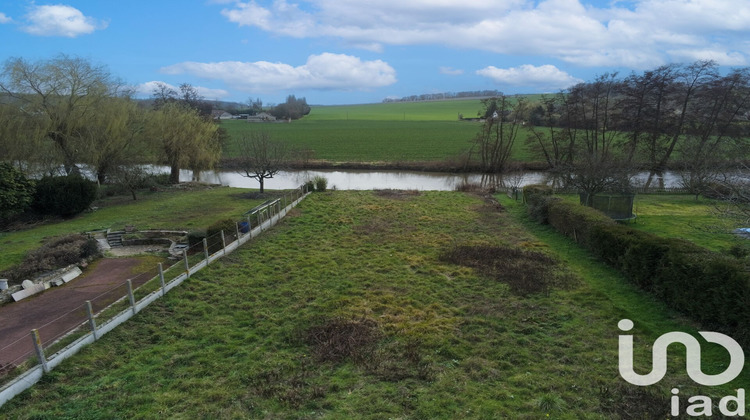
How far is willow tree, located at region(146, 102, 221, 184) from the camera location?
3066 cm

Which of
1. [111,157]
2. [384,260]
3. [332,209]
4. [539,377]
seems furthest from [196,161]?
[539,377]

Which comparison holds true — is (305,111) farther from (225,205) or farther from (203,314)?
(203,314)

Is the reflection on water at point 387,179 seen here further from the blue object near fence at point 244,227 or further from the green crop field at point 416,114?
the green crop field at point 416,114

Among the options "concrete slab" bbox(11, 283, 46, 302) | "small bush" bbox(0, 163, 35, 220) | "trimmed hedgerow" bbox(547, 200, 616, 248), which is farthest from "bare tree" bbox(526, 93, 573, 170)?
"small bush" bbox(0, 163, 35, 220)

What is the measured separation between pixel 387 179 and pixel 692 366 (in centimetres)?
3383

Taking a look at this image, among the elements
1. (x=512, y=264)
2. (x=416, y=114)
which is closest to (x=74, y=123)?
(x=512, y=264)

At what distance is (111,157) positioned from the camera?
2719 cm

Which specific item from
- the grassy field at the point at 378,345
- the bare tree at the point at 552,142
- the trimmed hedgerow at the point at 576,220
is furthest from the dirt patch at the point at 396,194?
the bare tree at the point at 552,142

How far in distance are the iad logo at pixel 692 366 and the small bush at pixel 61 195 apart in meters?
24.8

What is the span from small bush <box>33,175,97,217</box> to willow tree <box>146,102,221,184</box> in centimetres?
919

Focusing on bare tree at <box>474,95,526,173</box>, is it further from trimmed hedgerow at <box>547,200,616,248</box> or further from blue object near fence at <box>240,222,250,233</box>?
blue object near fence at <box>240,222,250,233</box>

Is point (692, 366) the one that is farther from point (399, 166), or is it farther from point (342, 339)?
point (399, 166)

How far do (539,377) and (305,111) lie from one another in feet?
466

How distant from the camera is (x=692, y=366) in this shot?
23.1ft
